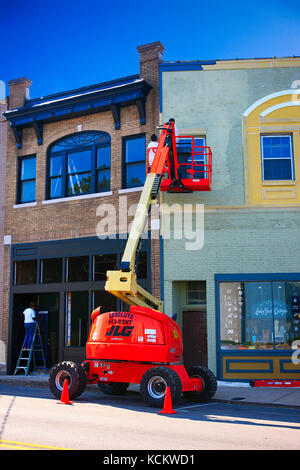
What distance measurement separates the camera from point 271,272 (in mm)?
15789

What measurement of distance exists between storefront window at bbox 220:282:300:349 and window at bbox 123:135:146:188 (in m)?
4.90

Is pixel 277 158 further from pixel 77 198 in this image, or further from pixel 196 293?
pixel 77 198

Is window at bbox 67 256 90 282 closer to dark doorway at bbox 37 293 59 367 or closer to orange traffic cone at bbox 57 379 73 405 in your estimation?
dark doorway at bbox 37 293 59 367

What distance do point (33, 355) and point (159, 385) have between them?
334 inches

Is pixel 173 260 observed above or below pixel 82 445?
above

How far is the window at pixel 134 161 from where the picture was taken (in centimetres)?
1759

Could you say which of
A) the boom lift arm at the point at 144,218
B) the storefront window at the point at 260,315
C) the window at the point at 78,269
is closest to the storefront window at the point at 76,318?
the window at the point at 78,269

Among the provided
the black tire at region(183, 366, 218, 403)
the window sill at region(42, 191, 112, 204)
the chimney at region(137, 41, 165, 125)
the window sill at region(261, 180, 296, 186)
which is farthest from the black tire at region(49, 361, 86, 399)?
the chimney at region(137, 41, 165, 125)

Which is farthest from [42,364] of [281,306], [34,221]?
[281,306]

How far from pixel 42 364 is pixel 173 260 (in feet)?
21.1

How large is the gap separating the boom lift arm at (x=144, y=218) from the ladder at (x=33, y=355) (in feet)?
20.3

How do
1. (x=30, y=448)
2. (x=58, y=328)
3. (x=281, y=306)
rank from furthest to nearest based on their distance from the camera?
(x=58, y=328)
(x=281, y=306)
(x=30, y=448)

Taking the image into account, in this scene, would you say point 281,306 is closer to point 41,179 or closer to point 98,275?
point 98,275

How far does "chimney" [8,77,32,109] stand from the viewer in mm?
20234
